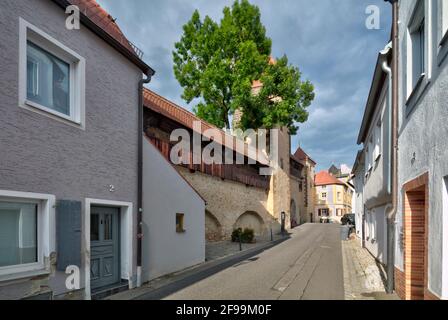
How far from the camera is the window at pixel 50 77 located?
5.34m

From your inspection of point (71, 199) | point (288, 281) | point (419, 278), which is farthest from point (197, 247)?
point (419, 278)

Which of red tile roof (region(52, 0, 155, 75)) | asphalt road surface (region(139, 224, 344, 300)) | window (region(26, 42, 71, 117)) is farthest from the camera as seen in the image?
asphalt road surface (region(139, 224, 344, 300))

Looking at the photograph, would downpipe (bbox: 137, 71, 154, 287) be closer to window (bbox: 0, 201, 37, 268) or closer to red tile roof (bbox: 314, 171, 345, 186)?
window (bbox: 0, 201, 37, 268)

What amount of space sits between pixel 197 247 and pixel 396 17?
9029 mm

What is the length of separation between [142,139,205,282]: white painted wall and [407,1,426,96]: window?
20.7 ft

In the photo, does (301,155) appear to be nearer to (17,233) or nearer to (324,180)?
(324,180)

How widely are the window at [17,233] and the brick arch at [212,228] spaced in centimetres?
1327

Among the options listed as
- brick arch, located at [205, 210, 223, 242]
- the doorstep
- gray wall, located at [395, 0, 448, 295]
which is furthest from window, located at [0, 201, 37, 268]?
brick arch, located at [205, 210, 223, 242]

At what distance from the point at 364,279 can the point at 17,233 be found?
8.33 meters

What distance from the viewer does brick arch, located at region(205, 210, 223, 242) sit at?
18.7m

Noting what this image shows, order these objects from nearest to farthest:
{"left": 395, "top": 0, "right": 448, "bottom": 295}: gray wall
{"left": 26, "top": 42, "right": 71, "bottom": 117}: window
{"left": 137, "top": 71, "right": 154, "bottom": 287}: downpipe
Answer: {"left": 395, "top": 0, "right": 448, "bottom": 295}: gray wall
{"left": 26, "top": 42, "right": 71, "bottom": 117}: window
{"left": 137, "top": 71, "right": 154, "bottom": 287}: downpipe

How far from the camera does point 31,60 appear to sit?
18.3 ft

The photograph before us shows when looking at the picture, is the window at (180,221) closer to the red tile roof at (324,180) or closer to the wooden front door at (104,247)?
the wooden front door at (104,247)
